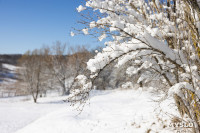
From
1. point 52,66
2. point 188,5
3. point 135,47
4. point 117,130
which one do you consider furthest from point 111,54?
point 52,66

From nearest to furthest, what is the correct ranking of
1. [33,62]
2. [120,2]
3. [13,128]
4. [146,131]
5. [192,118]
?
[192,118], [120,2], [146,131], [13,128], [33,62]

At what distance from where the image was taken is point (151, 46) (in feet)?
7.54

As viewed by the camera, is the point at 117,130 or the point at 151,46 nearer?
the point at 151,46

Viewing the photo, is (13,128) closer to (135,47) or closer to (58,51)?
(135,47)

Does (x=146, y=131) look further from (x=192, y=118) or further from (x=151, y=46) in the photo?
(x=151, y=46)

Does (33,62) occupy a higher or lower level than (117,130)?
higher

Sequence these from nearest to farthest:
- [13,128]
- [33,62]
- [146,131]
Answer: [146,131], [13,128], [33,62]

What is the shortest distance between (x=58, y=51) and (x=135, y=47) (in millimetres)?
23548

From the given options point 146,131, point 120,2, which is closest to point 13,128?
point 146,131

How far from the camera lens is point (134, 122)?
19.0ft

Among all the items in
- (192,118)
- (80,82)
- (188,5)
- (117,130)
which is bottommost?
(117,130)

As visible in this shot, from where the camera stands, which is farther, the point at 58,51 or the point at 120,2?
the point at 58,51

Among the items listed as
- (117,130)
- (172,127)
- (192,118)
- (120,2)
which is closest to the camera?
(192,118)

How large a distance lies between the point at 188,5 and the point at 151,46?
40.6 inches
